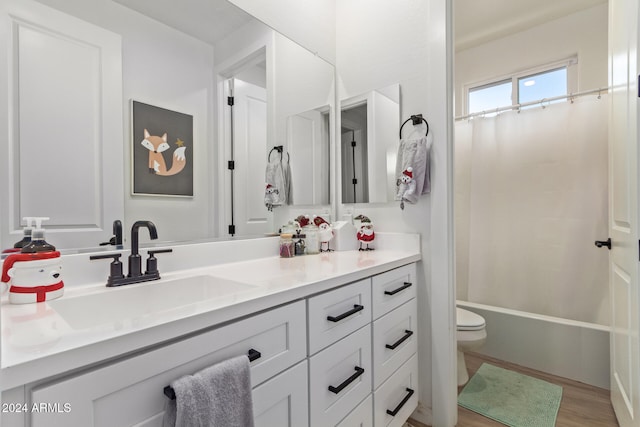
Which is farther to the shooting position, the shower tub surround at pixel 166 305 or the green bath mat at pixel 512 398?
the green bath mat at pixel 512 398

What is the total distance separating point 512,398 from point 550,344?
53cm

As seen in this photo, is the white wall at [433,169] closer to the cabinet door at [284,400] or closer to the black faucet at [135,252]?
the cabinet door at [284,400]

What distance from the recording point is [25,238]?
33.2 inches

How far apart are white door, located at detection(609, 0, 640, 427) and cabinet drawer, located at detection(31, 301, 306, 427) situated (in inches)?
56.1

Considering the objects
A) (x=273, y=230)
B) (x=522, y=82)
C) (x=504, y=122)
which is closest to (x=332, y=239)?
(x=273, y=230)

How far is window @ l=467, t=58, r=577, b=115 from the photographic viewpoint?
268 cm

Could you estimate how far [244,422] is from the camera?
0.66 meters

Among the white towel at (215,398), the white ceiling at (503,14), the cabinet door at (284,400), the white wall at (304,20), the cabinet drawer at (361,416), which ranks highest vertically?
the white ceiling at (503,14)

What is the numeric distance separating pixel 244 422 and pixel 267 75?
1.46 metres

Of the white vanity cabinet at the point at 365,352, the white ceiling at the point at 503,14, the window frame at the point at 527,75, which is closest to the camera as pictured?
the white vanity cabinet at the point at 365,352

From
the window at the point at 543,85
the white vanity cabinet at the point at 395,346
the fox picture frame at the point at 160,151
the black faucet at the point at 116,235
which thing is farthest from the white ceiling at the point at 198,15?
the window at the point at 543,85

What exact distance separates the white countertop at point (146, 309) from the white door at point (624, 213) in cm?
92

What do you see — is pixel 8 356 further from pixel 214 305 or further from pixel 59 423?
pixel 214 305

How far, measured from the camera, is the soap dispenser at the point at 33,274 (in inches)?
28.3
